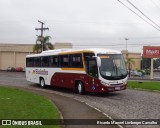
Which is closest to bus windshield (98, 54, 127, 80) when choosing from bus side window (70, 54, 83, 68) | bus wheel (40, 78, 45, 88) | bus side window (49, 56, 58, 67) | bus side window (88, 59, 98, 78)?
bus side window (88, 59, 98, 78)

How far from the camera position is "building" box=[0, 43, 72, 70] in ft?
310

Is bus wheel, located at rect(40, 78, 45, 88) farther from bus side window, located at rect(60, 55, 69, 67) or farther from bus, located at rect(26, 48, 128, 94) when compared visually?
bus side window, located at rect(60, 55, 69, 67)

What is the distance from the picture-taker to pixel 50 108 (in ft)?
48.5

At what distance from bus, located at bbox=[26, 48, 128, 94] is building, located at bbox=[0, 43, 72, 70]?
69.5 metres

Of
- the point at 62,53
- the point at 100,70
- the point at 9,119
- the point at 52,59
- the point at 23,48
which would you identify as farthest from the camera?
the point at 23,48

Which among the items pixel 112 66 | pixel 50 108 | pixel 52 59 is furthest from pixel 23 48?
pixel 50 108

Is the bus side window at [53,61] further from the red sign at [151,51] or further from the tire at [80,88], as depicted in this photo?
the red sign at [151,51]

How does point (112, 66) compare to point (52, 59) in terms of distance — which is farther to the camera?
point (52, 59)

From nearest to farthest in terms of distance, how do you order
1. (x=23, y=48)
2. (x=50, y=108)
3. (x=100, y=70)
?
1. (x=50, y=108)
2. (x=100, y=70)
3. (x=23, y=48)

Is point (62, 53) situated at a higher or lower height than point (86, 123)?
higher

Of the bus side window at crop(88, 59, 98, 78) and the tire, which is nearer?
the bus side window at crop(88, 59, 98, 78)

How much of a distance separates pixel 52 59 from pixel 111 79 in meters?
7.26

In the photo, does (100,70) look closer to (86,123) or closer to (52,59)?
(52,59)
